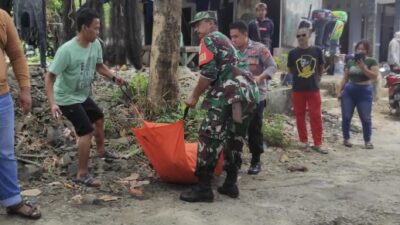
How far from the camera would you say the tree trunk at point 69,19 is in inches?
248

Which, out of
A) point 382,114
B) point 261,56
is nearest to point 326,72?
point 382,114

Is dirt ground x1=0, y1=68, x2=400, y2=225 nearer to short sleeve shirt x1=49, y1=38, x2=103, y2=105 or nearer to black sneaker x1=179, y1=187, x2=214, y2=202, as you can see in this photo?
black sneaker x1=179, y1=187, x2=214, y2=202

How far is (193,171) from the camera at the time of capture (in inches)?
187

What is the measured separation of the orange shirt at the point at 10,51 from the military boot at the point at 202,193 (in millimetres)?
1684

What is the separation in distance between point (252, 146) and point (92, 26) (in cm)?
224

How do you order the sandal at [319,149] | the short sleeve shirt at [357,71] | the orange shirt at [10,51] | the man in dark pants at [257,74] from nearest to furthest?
the orange shirt at [10,51]
the man in dark pants at [257,74]
the sandal at [319,149]
the short sleeve shirt at [357,71]

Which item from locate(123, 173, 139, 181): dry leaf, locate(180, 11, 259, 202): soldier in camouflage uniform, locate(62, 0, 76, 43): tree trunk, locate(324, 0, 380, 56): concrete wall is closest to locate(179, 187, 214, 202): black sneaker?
locate(180, 11, 259, 202): soldier in camouflage uniform

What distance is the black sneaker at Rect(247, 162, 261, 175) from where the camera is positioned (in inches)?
223

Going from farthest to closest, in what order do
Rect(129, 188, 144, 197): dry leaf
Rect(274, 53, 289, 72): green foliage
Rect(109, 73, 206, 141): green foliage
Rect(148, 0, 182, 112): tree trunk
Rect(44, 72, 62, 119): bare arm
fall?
Rect(274, 53, 289, 72): green foliage < Rect(148, 0, 182, 112): tree trunk < Rect(109, 73, 206, 141): green foliage < Rect(129, 188, 144, 197): dry leaf < Rect(44, 72, 62, 119): bare arm

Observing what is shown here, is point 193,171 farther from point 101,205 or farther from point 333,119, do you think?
point 333,119

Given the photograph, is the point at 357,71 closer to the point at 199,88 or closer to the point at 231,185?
the point at 231,185

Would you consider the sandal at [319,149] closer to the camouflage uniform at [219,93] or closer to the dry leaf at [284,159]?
the dry leaf at [284,159]

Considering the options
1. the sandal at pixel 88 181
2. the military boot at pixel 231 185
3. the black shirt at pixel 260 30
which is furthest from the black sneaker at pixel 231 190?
the black shirt at pixel 260 30

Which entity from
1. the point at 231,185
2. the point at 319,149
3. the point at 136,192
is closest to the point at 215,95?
the point at 231,185
